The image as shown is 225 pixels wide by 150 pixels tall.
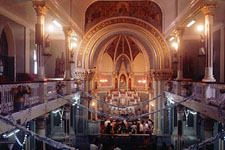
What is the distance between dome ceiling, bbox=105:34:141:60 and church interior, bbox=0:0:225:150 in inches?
277

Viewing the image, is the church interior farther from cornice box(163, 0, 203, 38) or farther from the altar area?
the altar area

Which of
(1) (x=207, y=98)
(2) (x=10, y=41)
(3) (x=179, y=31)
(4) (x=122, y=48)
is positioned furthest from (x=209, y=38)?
(4) (x=122, y=48)

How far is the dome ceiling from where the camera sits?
25.9 metres

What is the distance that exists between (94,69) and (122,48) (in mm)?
9400

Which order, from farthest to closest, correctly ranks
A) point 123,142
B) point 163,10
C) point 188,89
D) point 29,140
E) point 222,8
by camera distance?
Result: point 163,10 < point 123,142 < point 29,140 < point 222,8 < point 188,89

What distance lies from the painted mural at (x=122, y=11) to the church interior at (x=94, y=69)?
77 mm

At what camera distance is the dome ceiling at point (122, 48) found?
25.9 metres

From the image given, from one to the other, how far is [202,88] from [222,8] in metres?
4.96

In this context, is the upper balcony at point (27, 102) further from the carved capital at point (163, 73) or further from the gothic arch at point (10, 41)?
the carved capital at point (163, 73)

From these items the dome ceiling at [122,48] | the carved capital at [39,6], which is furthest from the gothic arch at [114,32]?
the carved capital at [39,6]

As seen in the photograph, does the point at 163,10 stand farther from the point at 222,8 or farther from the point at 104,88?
the point at 104,88

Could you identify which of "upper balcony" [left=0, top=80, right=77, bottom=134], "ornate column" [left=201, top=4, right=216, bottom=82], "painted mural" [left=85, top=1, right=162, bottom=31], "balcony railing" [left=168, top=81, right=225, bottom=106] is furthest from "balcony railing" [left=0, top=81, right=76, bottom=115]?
"painted mural" [left=85, top=1, right=162, bottom=31]

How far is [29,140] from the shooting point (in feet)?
38.7

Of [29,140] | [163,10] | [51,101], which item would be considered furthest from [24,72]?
[163,10]
